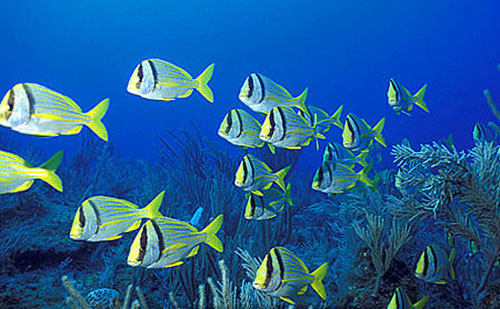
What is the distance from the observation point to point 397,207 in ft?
12.0

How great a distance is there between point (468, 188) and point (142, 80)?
11.2 ft

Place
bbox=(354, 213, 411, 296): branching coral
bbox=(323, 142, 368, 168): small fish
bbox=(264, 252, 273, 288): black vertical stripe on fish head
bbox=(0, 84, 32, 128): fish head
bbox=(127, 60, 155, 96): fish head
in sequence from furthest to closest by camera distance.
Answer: bbox=(323, 142, 368, 168): small fish
bbox=(354, 213, 411, 296): branching coral
bbox=(127, 60, 155, 96): fish head
bbox=(264, 252, 273, 288): black vertical stripe on fish head
bbox=(0, 84, 32, 128): fish head

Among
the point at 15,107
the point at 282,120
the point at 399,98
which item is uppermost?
the point at 399,98

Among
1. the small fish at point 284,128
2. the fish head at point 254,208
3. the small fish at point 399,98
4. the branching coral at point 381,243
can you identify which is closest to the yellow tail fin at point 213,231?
the fish head at point 254,208

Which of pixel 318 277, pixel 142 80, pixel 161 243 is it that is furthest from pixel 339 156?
pixel 161 243

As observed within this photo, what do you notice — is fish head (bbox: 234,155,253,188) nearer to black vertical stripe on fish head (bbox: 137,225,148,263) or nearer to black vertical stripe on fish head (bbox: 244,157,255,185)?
black vertical stripe on fish head (bbox: 244,157,255,185)

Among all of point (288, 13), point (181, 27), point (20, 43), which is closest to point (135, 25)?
point (181, 27)

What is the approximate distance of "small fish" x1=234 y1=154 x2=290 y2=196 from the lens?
3.11 m

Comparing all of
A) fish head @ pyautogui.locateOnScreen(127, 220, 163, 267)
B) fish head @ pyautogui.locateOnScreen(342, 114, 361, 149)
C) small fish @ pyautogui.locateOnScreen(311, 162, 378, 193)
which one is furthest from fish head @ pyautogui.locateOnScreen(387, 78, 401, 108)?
fish head @ pyautogui.locateOnScreen(127, 220, 163, 267)

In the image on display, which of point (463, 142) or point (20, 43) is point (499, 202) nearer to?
point (463, 142)

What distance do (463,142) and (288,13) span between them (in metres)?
55.1

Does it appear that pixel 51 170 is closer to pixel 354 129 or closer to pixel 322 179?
pixel 322 179

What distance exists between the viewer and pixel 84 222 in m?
2.09

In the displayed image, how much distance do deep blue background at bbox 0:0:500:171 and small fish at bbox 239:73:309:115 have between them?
55.4 m
